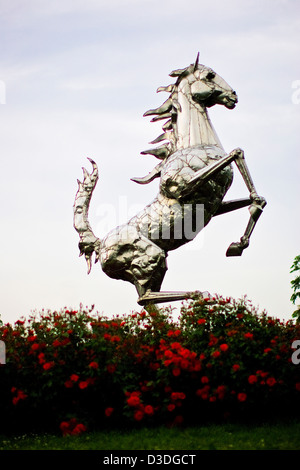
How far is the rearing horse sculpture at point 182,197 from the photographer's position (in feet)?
27.1

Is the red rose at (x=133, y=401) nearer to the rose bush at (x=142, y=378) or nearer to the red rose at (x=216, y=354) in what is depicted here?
the rose bush at (x=142, y=378)

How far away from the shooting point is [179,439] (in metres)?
5.23

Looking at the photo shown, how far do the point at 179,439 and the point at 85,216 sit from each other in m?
4.81

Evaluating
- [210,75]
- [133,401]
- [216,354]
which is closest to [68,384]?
[133,401]

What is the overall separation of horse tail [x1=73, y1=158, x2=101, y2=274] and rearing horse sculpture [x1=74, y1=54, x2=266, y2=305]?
0.02 meters

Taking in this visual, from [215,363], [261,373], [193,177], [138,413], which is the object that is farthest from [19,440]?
[193,177]

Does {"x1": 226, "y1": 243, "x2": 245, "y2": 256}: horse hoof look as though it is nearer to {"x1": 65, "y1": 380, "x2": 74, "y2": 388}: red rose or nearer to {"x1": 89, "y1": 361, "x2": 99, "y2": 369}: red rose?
{"x1": 89, "y1": 361, "x2": 99, "y2": 369}: red rose

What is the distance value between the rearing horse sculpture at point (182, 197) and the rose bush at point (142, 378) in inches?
76.7

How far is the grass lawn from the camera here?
500 cm

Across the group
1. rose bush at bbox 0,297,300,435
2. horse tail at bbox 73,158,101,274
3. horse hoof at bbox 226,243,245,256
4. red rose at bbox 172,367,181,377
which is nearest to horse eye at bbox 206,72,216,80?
horse tail at bbox 73,158,101,274

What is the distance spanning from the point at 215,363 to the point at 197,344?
485 mm

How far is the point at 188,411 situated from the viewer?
20.0 ft

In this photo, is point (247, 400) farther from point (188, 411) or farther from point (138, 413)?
point (138, 413)

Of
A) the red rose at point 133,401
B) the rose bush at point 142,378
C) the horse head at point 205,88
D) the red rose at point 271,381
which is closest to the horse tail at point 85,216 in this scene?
the horse head at point 205,88
